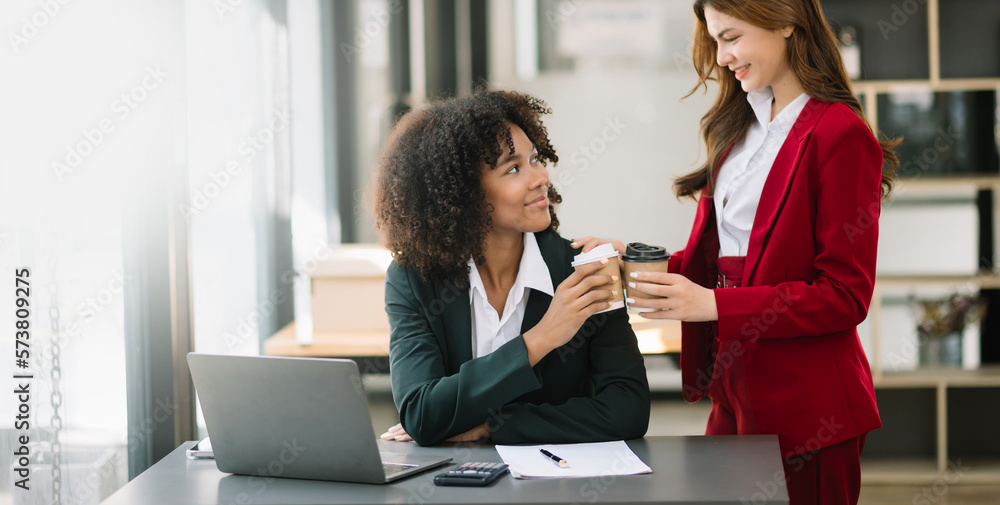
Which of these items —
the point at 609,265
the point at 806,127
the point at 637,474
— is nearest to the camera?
the point at 637,474

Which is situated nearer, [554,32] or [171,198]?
[171,198]

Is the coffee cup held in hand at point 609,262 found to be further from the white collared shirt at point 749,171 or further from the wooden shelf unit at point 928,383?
the wooden shelf unit at point 928,383

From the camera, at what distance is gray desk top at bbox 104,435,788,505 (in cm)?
130

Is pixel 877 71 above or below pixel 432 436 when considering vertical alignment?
above

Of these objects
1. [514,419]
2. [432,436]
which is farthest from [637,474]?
[432,436]

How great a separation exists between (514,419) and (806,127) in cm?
85

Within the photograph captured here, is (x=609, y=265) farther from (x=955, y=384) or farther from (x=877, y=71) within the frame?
(x=877, y=71)

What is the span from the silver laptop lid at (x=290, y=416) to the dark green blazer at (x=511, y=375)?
0.89 ft

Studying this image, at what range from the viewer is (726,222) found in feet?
6.32
